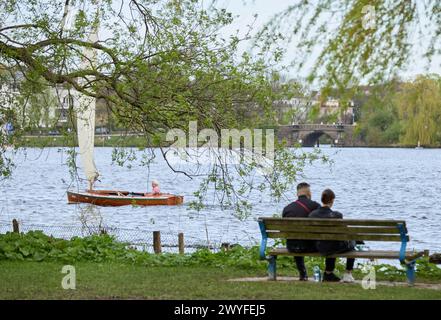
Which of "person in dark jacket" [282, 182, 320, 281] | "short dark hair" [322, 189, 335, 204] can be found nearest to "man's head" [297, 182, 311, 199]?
"person in dark jacket" [282, 182, 320, 281]

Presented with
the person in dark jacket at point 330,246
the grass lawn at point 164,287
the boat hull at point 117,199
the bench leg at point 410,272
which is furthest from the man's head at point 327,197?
the boat hull at point 117,199

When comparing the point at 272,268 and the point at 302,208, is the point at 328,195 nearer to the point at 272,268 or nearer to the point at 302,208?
the point at 302,208

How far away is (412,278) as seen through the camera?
40.3 feet

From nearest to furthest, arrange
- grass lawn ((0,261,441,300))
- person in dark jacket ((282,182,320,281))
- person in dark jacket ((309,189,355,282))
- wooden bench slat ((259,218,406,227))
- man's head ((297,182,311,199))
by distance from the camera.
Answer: grass lawn ((0,261,441,300))
wooden bench slat ((259,218,406,227))
person in dark jacket ((309,189,355,282))
person in dark jacket ((282,182,320,281))
man's head ((297,182,311,199))

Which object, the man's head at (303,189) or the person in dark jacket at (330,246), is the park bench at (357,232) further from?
the man's head at (303,189)

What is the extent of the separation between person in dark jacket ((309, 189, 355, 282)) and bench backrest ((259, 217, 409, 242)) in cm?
15

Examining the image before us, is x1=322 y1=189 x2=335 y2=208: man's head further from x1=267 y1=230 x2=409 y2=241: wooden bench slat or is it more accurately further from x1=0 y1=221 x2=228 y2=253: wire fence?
x1=0 y1=221 x2=228 y2=253: wire fence

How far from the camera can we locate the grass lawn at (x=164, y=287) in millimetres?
11000


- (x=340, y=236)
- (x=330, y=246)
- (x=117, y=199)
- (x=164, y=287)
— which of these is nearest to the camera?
(x=164, y=287)

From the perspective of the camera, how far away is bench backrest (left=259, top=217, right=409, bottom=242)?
39.8 ft

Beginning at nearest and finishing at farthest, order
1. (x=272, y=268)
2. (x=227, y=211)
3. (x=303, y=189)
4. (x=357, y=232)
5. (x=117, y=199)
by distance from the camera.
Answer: (x=357, y=232) < (x=272, y=268) < (x=303, y=189) < (x=227, y=211) < (x=117, y=199)

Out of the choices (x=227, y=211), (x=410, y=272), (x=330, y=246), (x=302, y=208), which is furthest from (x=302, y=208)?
(x=227, y=211)

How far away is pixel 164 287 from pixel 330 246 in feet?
6.99

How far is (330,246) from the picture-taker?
12.4 m
